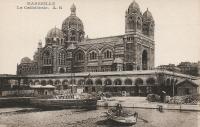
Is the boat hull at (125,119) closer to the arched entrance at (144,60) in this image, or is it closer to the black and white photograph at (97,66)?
the black and white photograph at (97,66)

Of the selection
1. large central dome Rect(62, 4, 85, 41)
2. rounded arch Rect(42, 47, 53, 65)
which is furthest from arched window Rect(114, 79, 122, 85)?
large central dome Rect(62, 4, 85, 41)

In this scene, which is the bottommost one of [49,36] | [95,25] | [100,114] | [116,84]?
[100,114]

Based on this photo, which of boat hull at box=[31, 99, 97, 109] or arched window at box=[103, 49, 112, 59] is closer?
boat hull at box=[31, 99, 97, 109]

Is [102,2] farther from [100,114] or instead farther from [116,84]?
[116,84]

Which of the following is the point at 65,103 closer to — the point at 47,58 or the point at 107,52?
the point at 107,52

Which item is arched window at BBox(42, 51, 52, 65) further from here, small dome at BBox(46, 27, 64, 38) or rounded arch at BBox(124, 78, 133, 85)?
rounded arch at BBox(124, 78, 133, 85)

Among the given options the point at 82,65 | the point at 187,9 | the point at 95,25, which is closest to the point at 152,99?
the point at 95,25

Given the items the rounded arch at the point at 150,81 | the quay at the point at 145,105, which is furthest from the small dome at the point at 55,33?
the quay at the point at 145,105
